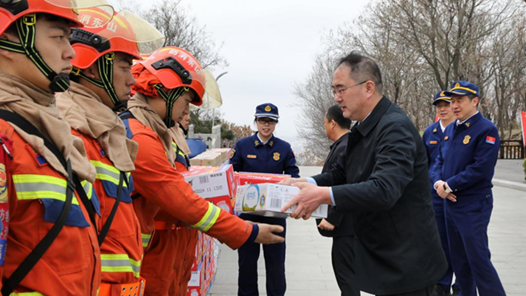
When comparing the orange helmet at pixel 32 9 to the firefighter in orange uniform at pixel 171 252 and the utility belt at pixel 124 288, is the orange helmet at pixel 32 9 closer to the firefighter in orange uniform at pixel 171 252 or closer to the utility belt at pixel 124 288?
the utility belt at pixel 124 288

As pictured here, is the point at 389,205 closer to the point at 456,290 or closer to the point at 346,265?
the point at 346,265

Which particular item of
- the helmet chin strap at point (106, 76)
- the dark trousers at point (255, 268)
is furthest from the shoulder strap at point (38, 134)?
the dark trousers at point (255, 268)

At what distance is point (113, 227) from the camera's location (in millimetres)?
2178

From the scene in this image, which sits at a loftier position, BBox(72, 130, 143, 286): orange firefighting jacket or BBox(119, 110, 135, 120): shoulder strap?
BBox(119, 110, 135, 120): shoulder strap

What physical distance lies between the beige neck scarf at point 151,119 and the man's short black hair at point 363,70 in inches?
49.7

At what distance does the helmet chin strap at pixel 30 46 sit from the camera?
5.21 feet

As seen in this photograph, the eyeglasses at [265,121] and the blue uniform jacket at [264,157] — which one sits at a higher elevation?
the eyeglasses at [265,121]

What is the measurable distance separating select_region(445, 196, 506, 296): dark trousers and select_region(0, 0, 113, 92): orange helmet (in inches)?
167

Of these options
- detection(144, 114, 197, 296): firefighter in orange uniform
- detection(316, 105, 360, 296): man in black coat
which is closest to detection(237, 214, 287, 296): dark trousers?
detection(316, 105, 360, 296): man in black coat

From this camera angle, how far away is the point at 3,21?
1533 millimetres

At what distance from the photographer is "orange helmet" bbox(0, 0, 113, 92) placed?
1.54 metres

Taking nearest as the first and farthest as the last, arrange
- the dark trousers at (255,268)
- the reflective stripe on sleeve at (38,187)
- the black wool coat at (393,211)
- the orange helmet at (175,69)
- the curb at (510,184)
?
the reflective stripe on sleeve at (38,187) → the black wool coat at (393,211) → the orange helmet at (175,69) → the dark trousers at (255,268) → the curb at (510,184)

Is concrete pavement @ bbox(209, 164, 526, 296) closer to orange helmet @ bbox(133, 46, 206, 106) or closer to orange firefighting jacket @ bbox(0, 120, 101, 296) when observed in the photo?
orange helmet @ bbox(133, 46, 206, 106)

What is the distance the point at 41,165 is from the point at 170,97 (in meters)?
1.65
